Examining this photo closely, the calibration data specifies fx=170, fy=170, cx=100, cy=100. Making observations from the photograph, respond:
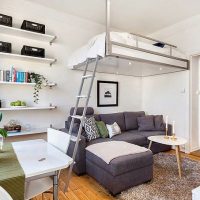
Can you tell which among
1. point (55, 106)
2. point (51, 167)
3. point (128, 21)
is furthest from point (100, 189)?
point (128, 21)

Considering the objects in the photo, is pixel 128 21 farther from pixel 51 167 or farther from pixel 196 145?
pixel 51 167

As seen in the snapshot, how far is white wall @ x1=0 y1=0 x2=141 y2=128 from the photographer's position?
3.04m

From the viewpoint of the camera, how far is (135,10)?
3457 millimetres

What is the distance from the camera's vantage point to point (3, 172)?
1.14m

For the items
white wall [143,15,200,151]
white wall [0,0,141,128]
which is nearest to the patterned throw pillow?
white wall [0,0,141,128]

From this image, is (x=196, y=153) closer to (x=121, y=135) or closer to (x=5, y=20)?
(x=121, y=135)

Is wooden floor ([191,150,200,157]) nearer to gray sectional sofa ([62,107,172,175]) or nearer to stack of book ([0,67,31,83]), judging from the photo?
gray sectional sofa ([62,107,172,175])

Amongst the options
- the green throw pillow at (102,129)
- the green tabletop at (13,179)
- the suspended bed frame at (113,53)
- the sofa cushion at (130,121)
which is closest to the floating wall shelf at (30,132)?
the suspended bed frame at (113,53)

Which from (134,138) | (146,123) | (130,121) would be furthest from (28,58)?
(146,123)

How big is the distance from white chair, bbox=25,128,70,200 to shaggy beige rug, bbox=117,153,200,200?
102cm

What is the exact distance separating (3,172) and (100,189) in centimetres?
153

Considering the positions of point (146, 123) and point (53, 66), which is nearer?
point (53, 66)

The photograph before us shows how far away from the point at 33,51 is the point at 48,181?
7.48 ft

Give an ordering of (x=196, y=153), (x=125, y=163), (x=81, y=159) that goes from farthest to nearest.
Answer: (x=196, y=153) < (x=81, y=159) < (x=125, y=163)
